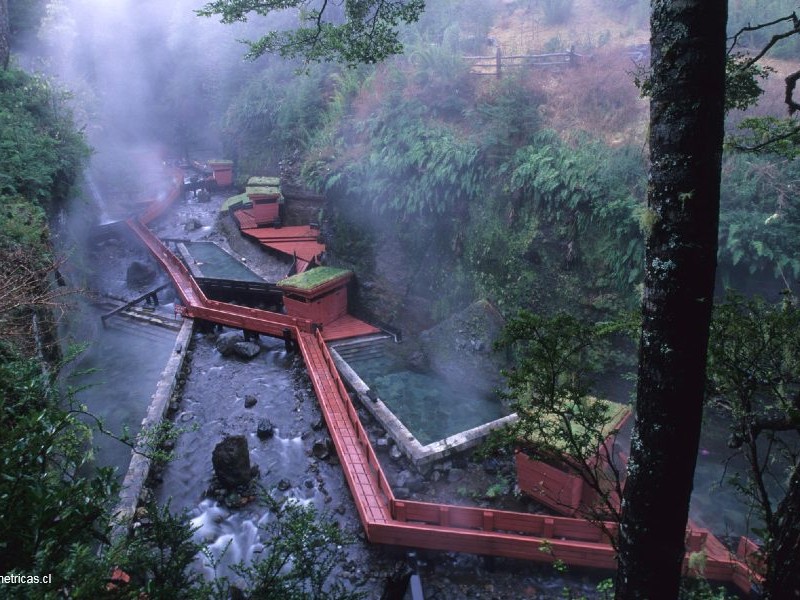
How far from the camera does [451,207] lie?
1781 cm

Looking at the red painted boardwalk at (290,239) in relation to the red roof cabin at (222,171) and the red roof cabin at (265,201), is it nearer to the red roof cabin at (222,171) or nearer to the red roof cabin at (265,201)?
the red roof cabin at (265,201)

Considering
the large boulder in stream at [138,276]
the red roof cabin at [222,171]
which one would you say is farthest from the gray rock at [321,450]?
the red roof cabin at [222,171]

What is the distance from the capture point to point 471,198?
56.7ft

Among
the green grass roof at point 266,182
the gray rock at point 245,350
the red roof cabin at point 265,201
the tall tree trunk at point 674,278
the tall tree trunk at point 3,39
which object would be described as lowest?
the gray rock at point 245,350

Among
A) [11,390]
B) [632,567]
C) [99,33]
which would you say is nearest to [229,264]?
[11,390]

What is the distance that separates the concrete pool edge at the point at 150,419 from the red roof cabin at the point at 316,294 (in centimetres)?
401

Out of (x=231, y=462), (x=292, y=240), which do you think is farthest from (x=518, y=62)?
(x=231, y=462)

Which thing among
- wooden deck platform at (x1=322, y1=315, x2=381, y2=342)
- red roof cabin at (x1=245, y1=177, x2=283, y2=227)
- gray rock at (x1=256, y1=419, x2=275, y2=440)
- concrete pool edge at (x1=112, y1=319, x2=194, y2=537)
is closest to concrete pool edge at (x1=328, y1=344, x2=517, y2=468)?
gray rock at (x1=256, y1=419, x2=275, y2=440)

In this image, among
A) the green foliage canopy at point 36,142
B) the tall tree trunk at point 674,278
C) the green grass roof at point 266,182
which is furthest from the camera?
the green grass roof at point 266,182

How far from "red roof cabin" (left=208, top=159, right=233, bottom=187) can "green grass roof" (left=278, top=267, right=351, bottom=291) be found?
866 inches

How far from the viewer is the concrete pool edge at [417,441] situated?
442 inches

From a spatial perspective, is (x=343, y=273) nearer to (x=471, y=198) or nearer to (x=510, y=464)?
(x=471, y=198)

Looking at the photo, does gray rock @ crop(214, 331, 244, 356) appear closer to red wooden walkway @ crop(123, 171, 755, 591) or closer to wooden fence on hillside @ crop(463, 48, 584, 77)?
red wooden walkway @ crop(123, 171, 755, 591)

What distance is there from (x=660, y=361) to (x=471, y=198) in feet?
49.2
